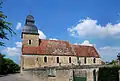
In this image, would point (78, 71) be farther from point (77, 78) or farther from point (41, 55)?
point (41, 55)

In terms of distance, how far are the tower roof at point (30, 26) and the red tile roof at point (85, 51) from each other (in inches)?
459

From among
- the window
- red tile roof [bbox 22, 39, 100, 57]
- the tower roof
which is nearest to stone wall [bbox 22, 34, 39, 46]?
the tower roof

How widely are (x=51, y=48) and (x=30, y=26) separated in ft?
26.9

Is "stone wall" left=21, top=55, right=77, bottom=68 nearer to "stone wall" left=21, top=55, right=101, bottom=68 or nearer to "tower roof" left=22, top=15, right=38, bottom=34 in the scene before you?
"stone wall" left=21, top=55, right=101, bottom=68

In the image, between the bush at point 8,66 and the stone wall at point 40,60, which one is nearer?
the stone wall at point 40,60

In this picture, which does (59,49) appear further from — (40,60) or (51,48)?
(40,60)

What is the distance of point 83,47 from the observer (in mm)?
52938

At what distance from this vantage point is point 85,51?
51.9 metres

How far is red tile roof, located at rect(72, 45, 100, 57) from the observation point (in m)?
50.5

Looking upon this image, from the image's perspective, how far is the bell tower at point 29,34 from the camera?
157 feet

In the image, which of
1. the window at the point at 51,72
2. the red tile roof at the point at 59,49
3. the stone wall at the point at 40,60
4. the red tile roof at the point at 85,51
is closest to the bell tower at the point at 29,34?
the red tile roof at the point at 59,49

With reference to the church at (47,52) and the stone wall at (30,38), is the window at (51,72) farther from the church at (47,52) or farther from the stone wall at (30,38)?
the stone wall at (30,38)

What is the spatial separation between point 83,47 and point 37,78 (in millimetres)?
29320

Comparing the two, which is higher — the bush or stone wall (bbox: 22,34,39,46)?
stone wall (bbox: 22,34,39,46)
